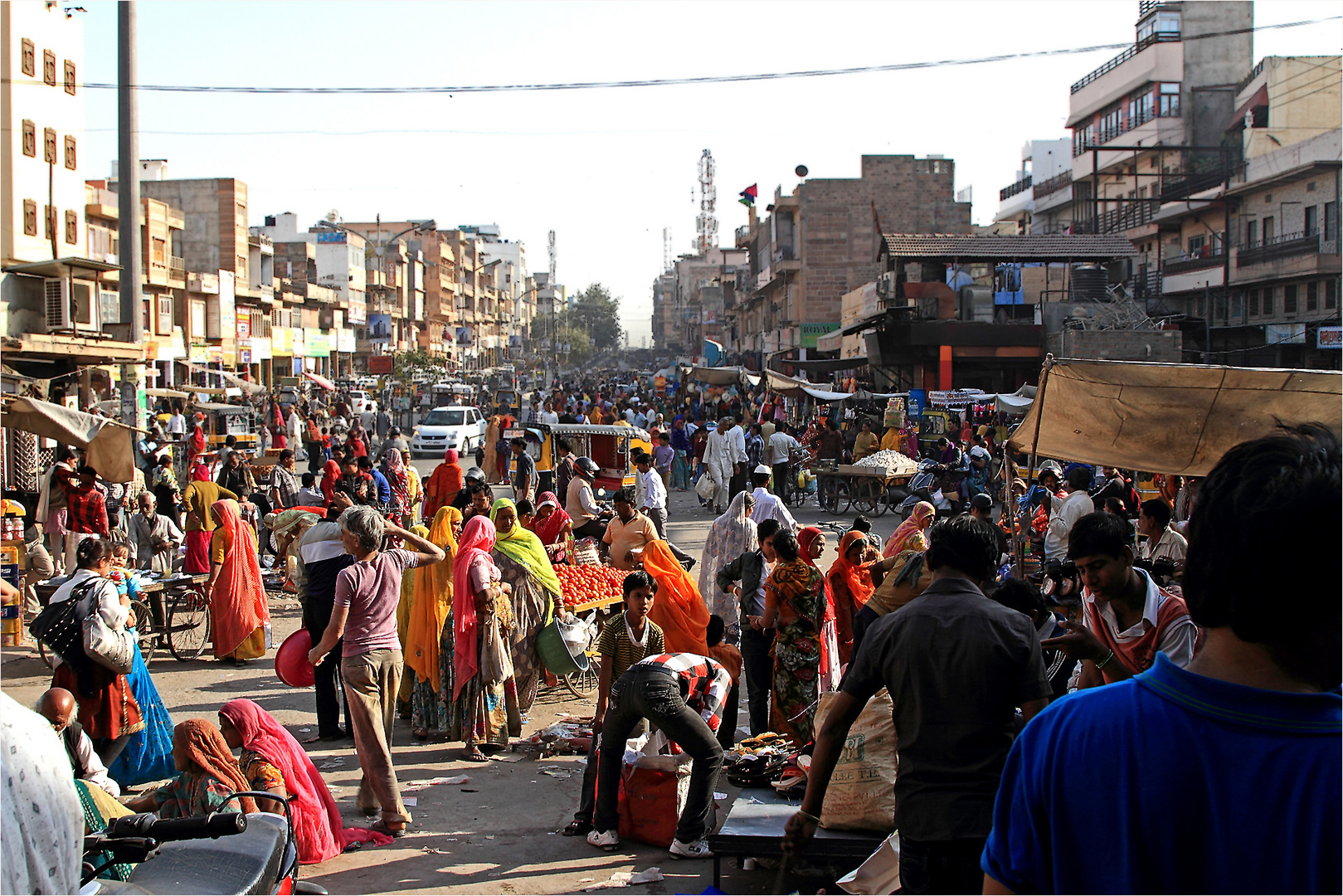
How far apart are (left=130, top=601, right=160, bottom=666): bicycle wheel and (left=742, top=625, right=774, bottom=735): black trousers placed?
18.1 ft

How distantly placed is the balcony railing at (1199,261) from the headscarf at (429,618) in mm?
35747

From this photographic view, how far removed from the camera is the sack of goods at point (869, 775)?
4543 mm

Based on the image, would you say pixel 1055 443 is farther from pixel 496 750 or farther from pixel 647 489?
pixel 647 489

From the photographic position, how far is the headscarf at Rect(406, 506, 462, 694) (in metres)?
7.39

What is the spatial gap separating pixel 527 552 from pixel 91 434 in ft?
24.1

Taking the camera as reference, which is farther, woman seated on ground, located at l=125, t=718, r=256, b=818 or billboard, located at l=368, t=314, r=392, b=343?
billboard, located at l=368, t=314, r=392, b=343

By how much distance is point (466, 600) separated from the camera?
7094 millimetres

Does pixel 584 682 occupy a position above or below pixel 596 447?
below

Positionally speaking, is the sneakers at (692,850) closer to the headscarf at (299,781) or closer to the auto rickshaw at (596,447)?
the headscarf at (299,781)

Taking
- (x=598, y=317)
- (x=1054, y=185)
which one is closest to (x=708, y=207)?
(x=598, y=317)

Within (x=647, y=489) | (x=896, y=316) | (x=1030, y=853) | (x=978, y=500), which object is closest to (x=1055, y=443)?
(x=978, y=500)

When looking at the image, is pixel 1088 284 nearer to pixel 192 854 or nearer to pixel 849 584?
pixel 849 584

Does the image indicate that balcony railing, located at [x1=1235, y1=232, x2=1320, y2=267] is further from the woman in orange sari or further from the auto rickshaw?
the woman in orange sari

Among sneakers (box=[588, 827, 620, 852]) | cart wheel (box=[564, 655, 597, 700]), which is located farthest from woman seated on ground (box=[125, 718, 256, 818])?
cart wheel (box=[564, 655, 597, 700])
